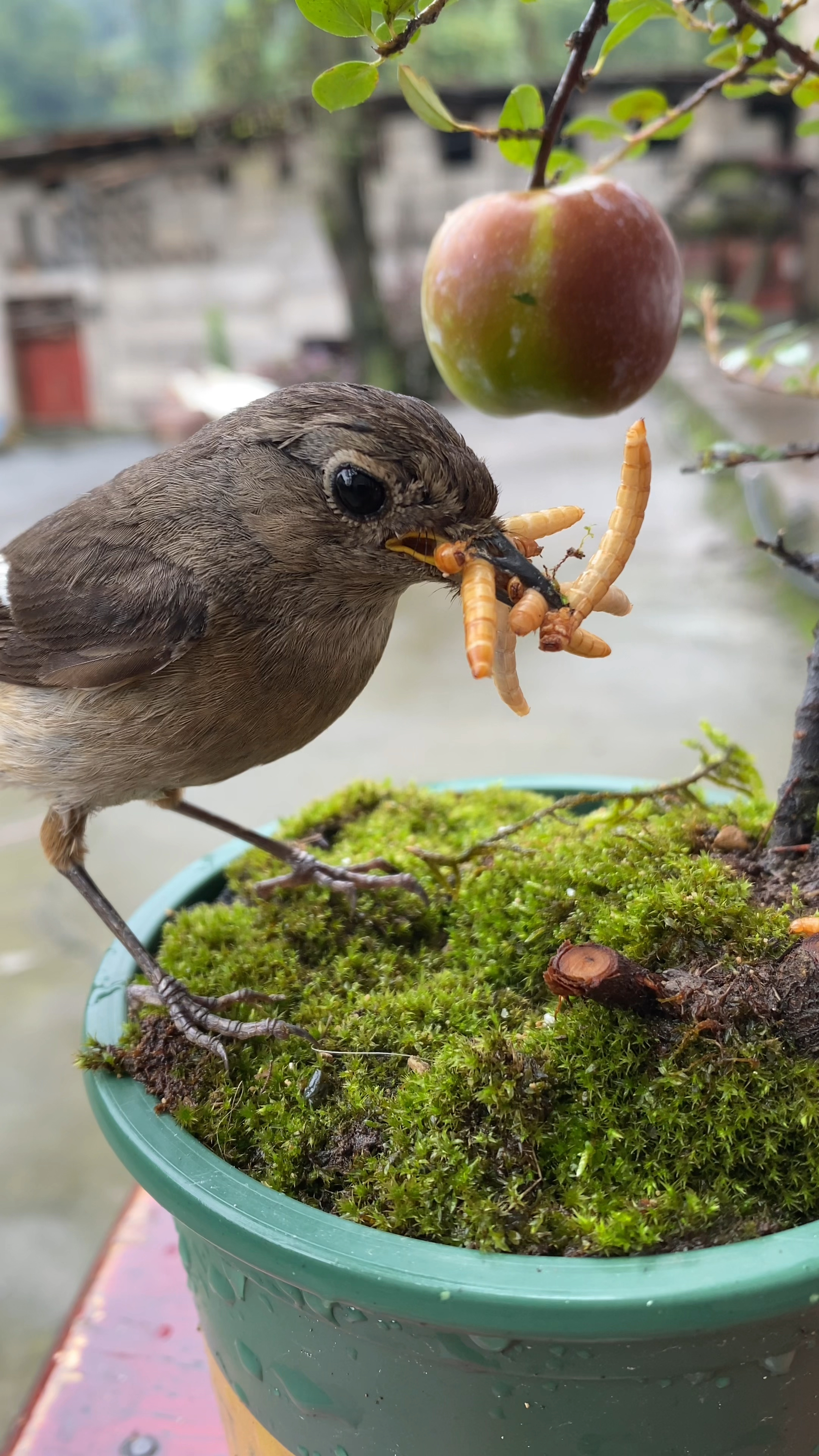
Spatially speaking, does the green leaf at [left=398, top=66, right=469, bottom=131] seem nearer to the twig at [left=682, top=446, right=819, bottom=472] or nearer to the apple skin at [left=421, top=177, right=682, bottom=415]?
the apple skin at [left=421, top=177, right=682, bottom=415]

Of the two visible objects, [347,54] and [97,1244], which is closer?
[97,1244]

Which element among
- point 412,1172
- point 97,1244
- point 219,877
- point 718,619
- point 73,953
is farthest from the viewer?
point 718,619

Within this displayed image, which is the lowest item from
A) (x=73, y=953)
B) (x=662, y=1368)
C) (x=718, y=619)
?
(x=718, y=619)

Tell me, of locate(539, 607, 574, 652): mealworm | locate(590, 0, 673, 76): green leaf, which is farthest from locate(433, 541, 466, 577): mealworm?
locate(590, 0, 673, 76): green leaf

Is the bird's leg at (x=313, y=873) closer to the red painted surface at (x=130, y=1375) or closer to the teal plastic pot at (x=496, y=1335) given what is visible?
the teal plastic pot at (x=496, y=1335)

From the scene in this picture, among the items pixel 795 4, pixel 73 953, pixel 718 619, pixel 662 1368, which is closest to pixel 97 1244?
pixel 73 953

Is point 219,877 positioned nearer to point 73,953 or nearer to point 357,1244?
point 357,1244

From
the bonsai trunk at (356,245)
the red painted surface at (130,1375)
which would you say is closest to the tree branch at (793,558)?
the red painted surface at (130,1375)
